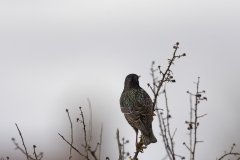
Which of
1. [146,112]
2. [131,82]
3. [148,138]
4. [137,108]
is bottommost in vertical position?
[148,138]

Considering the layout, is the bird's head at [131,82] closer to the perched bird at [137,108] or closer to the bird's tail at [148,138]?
the perched bird at [137,108]

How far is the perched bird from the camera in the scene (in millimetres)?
8880

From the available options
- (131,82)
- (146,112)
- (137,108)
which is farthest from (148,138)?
(131,82)

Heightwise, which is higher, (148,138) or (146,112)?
(146,112)

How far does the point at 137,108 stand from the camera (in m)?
9.49

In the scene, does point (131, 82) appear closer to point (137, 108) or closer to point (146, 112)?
point (137, 108)

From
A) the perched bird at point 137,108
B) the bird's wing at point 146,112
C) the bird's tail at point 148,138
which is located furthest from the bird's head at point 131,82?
the bird's tail at point 148,138

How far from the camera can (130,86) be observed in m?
10.5

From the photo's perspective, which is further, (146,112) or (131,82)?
(131,82)

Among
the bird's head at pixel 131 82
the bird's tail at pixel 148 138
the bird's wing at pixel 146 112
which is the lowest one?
the bird's tail at pixel 148 138

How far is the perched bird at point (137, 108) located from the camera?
8880 mm

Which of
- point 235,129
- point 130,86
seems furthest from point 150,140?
point 235,129

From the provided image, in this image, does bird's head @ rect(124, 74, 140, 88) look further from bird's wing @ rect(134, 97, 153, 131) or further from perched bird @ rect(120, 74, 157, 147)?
bird's wing @ rect(134, 97, 153, 131)

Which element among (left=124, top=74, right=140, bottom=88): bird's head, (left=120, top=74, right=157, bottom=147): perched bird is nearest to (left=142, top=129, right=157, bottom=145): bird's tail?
(left=120, top=74, right=157, bottom=147): perched bird
